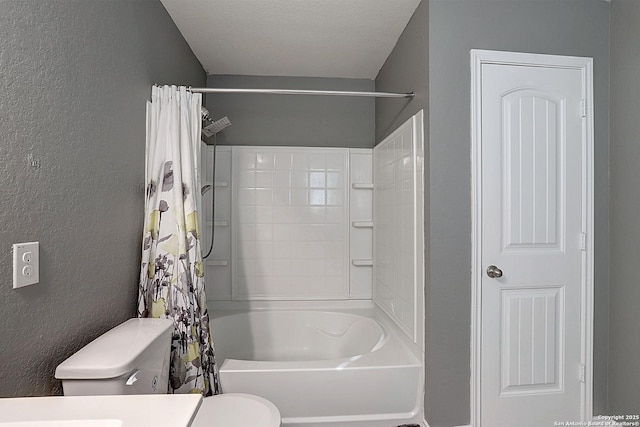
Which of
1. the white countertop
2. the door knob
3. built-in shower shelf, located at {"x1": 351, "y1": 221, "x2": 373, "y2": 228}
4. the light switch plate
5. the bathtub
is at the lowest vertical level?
the bathtub

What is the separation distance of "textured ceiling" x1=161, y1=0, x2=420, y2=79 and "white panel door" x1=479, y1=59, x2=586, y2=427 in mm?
785

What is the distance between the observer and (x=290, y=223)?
2.89 meters

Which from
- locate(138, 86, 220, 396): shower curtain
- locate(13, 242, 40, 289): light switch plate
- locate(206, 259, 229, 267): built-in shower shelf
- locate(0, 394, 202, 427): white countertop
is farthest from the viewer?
locate(206, 259, 229, 267): built-in shower shelf

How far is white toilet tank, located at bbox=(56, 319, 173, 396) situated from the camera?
1.08m

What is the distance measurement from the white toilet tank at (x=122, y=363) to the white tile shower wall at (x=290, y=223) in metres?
1.38

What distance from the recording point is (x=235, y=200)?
285 cm

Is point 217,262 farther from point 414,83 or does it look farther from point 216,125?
point 414,83

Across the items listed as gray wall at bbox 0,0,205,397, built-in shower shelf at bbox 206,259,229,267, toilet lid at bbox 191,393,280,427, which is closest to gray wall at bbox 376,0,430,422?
toilet lid at bbox 191,393,280,427

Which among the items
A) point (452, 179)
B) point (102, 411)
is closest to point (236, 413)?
point (102, 411)

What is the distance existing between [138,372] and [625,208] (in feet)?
7.69

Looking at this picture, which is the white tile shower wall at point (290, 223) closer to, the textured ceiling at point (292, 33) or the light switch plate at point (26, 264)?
the textured ceiling at point (292, 33)

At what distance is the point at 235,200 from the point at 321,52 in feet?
4.33

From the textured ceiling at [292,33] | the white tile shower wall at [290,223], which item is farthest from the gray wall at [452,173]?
the white tile shower wall at [290,223]

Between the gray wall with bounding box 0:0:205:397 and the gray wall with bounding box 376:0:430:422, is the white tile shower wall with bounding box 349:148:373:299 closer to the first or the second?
the gray wall with bounding box 376:0:430:422
